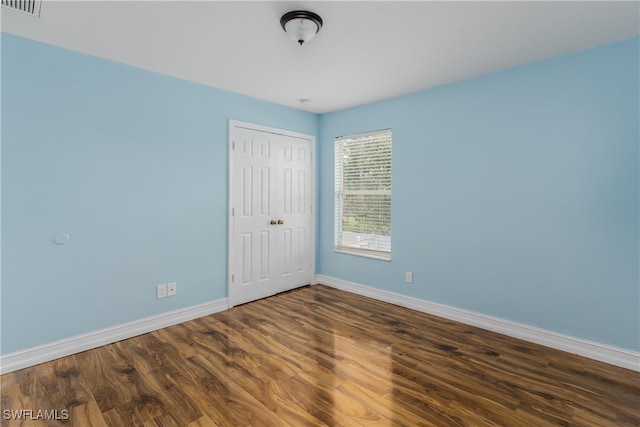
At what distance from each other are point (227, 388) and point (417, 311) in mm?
2226

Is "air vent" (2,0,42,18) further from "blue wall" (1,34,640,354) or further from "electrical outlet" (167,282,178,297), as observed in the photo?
"electrical outlet" (167,282,178,297)

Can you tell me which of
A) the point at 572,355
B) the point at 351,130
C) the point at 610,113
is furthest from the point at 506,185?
the point at 351,130

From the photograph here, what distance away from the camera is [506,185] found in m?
2.96

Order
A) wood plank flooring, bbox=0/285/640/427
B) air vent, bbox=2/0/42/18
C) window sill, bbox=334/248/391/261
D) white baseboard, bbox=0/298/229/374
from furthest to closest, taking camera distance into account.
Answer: window sill, bbox=334/248/391/261
white baseboard, bbox=0/298/229/374
air vent, bbox=2/0/42/18
wood plank flooring, bbox=0/285/640/427

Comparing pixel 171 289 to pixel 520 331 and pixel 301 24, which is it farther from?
pixel 520 331

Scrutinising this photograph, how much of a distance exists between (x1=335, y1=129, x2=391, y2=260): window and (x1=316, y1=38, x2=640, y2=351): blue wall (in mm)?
178

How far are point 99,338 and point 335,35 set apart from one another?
10.3 ft

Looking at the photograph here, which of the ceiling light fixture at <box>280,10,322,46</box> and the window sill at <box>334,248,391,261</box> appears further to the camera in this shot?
the window sill at <box>334,248,391,261</box>

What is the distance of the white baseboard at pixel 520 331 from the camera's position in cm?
242

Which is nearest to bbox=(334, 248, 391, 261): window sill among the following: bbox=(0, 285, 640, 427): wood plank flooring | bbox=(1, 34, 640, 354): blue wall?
bbox=(1, 34, 640, 354): blue wall

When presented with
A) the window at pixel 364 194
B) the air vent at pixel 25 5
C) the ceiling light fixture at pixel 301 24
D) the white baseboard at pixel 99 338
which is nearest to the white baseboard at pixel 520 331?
the window at pixel 364 194

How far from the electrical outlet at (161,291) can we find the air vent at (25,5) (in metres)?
2.29

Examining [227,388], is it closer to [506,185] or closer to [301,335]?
[301,335]

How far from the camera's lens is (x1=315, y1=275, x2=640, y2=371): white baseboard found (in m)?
2.42
